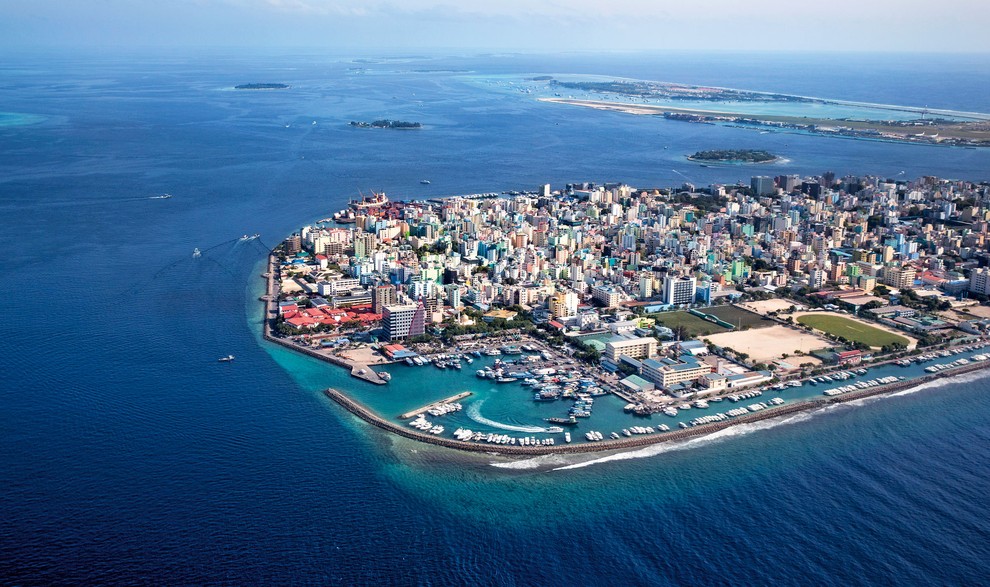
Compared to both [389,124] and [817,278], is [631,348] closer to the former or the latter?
[817,278]

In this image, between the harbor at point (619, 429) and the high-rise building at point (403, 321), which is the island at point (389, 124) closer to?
the high-rise building at point (403, 321)

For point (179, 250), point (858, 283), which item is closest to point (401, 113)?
point (179, 250)

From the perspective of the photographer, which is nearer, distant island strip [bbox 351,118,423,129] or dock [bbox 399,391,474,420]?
dock [bbox 399,391,474,420]

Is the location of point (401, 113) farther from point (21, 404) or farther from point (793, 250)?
point (21, 404)

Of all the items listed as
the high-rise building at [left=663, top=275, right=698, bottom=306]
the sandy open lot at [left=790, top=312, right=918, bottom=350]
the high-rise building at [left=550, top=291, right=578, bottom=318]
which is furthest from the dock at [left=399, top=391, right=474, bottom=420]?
the sandy open lot at [left=790, top=312, right=918, bottom=350]

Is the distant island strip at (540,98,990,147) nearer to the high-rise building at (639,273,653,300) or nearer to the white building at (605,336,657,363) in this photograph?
the high-rise building at (639,273,653,300)

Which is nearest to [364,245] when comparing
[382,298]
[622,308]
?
[382,298]
